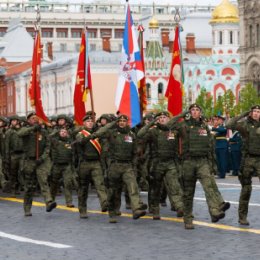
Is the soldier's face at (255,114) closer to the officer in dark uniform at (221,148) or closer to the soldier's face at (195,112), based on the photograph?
the soldier's face at (195,112)

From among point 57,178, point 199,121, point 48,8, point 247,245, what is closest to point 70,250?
point 247,245

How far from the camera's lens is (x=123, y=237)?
55.0 ft

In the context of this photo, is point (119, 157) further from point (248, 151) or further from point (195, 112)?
point (248, 151)

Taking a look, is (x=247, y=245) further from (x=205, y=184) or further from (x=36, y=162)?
(x=36, y=162)

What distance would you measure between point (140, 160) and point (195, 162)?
4.02m

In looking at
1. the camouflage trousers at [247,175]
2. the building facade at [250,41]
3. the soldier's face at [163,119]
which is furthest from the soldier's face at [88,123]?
the building facade at [250,41]

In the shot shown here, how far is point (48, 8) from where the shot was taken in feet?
638

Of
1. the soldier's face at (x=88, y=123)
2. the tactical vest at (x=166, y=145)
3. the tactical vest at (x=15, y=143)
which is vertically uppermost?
the soldier's face at (x=88, y=123)

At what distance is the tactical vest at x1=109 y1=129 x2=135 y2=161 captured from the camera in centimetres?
1906

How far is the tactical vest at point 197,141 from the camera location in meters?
18.0

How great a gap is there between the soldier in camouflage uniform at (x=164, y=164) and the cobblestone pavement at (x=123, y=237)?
0.30 m

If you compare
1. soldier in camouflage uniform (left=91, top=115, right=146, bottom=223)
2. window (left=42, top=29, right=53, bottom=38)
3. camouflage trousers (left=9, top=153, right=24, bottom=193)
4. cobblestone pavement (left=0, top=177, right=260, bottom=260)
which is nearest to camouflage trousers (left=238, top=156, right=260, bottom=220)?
cobblestone pavement (left=0, top=177, right=260, bottom=260)

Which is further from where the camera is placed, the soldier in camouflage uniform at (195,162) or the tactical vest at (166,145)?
the tactical vest at (166,145)

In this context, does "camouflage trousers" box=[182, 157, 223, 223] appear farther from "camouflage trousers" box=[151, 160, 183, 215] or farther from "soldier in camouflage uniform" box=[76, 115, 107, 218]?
"soldier in camouflage uniform" box=[76, 115, 107, 218]
